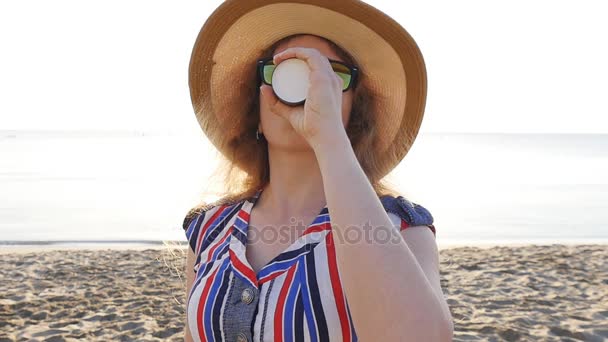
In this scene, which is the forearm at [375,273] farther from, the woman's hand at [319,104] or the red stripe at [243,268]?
the red stripe at [243,268]

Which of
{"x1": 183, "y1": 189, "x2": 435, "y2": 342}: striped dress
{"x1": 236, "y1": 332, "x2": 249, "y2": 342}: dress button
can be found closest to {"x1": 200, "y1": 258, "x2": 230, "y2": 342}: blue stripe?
{"x1": 183, "y1": 189, "x2": 435, "y2": 342}: striped dress

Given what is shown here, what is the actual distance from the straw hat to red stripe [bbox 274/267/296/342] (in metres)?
0.75

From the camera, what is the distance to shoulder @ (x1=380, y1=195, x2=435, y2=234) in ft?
5.40

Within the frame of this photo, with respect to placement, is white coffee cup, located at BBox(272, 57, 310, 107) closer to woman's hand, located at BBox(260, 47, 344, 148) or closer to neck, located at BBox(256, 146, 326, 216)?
woman's hand, located at BBox(260, 47, 344, 148)

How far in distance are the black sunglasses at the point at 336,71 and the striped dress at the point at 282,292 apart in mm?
Answer: 443

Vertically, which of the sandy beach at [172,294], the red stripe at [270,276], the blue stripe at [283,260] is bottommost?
the sandy beach at [172,294]

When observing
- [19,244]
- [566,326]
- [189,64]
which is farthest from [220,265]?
[19,244]

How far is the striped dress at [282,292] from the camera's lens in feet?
5.08

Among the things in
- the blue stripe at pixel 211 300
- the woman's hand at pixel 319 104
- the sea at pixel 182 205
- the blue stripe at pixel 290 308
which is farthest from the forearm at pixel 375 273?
the sea at pixel 182 205

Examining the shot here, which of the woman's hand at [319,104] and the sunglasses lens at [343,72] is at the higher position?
the sunglasses lens at [343,72]

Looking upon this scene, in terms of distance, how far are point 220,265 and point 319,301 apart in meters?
0.41

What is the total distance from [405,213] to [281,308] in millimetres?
489

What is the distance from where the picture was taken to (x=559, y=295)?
6086 mm

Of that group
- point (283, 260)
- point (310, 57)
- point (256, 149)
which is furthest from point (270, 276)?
point (256, 149)
